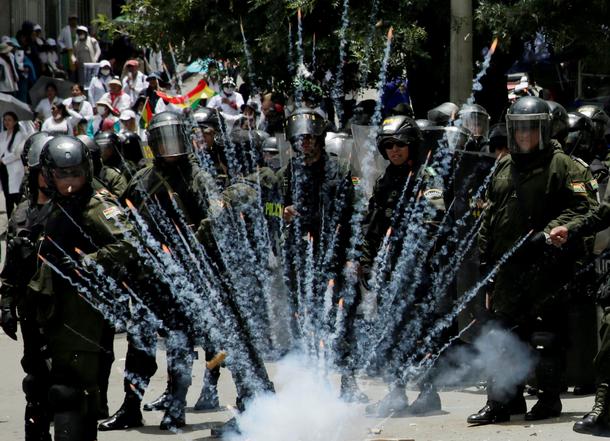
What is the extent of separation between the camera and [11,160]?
675 inches

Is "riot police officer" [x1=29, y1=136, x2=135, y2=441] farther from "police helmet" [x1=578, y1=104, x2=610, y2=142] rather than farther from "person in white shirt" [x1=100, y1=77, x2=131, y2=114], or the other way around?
"person in white shirt" [x1=100, y1=77, x2=131, y2=114]

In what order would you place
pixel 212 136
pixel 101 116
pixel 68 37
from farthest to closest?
pixel 68 37 < pixel 101 116 < pixel 212 136

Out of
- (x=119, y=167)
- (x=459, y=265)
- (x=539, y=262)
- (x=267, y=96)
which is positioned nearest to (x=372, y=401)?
(x=459, y=265)

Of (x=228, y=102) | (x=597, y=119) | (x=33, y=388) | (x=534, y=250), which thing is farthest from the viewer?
(x=228, y=102)

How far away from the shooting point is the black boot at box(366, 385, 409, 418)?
851 centimetres

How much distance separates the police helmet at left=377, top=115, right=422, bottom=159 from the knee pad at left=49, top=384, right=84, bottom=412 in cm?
280

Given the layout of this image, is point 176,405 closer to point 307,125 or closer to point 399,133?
point 307,125

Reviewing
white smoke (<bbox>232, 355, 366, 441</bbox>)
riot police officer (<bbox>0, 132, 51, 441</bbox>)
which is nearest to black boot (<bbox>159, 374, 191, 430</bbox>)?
white smoke (<bbox>232, 355, 366, 441</bbox>)

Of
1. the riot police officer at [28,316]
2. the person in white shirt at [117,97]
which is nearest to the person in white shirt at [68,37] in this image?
the person in white shirt at [117,97]

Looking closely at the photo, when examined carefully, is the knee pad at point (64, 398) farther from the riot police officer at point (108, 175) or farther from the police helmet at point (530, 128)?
the police helmet at point (530, 128)

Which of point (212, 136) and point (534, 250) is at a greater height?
point (212, 136)

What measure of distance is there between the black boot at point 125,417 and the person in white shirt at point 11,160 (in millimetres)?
8859

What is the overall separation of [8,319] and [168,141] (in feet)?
5.41

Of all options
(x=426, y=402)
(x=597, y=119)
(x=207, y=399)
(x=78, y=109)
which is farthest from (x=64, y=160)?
(x=78, y=109)
